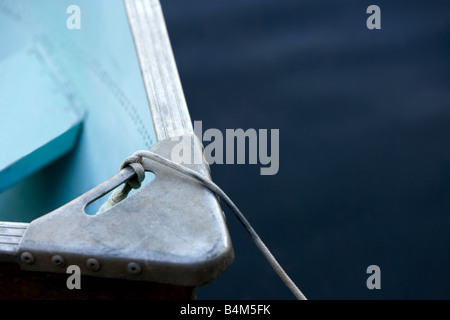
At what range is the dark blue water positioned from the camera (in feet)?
6.77

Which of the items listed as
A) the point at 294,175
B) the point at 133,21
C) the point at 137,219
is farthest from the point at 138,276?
the point at 294,175

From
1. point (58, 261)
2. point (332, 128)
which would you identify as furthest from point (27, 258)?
point (332, 128)

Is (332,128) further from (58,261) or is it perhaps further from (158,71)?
(58,261)

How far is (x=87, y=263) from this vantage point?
37.9 inches

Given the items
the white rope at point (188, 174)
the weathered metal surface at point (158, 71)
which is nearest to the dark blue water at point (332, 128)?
the weathered metal surface at point (158, 71)

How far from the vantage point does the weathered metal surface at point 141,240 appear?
0.95 metres

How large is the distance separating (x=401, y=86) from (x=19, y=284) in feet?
6.23

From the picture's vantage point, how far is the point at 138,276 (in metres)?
0.97

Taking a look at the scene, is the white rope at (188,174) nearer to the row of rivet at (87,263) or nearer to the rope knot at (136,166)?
the rope knot at (136,166)

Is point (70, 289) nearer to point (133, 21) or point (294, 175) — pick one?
point (133, 21)

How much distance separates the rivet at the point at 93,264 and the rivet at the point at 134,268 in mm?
53

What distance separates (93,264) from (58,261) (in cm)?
6

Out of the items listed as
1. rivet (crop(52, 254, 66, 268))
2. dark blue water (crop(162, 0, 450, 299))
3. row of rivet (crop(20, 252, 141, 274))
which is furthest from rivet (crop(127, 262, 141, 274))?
dark blue water (crop(162, 0, 450, 299))

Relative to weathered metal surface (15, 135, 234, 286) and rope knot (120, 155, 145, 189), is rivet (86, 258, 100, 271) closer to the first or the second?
weathered metal surface (15, 135, 234, 286)
